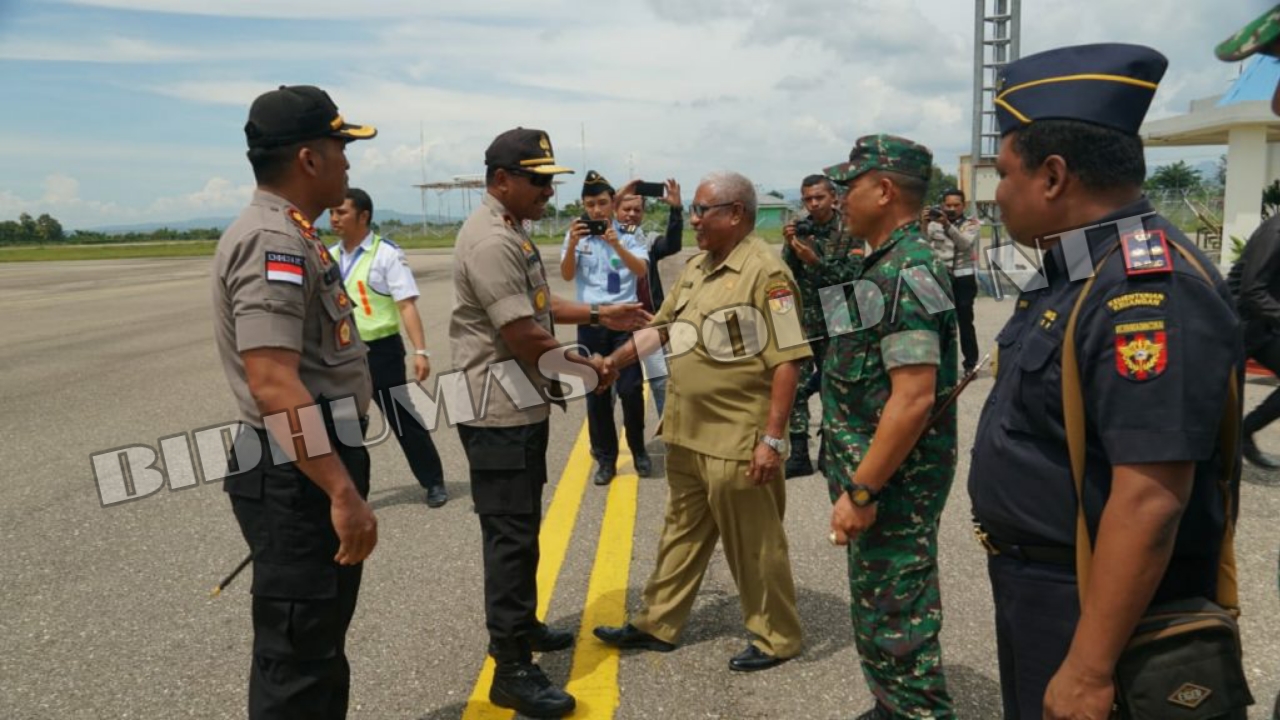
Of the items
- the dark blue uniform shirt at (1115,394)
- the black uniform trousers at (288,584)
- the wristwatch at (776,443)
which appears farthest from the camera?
the wristwatch at (776,443)

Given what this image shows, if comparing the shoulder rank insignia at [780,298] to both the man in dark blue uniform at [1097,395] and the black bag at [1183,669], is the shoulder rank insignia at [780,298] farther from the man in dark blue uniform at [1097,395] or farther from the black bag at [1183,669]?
the black bag at [1183,669]

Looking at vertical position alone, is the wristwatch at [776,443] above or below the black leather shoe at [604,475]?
above

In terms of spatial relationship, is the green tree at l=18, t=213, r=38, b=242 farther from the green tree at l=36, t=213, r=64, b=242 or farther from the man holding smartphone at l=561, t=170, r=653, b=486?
the man holding smartphone at l=561, t=170, r=653, b=486

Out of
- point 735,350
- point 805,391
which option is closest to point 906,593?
point 735,350

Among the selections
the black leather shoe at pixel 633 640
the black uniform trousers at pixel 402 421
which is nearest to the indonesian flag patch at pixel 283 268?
the black leather shoe at pixel 633 640

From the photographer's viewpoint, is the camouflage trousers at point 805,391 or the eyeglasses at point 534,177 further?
the camouflage trousers at point 805,391

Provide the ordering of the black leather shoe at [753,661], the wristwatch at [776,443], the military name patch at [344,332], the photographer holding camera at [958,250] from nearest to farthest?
1. the military name patch at [344,332]
2. the wristwatch at [776,443]
3. the black leather shoe at [753,661]
4. the photographer holding camera at [958,250]

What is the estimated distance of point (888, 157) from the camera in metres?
2.37

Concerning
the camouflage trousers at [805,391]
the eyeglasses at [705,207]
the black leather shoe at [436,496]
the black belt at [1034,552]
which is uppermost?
the eyeglasses at [705,207]

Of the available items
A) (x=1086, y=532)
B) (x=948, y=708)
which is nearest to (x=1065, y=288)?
(x=1086, y=532)

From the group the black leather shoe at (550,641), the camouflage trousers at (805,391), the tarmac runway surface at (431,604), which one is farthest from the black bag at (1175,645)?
the camouflage trousers at (805,391)

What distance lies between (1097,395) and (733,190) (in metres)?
1.97

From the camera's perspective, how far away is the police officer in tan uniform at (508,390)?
2.88 meters

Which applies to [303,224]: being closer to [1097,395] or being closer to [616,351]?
[616,351]
